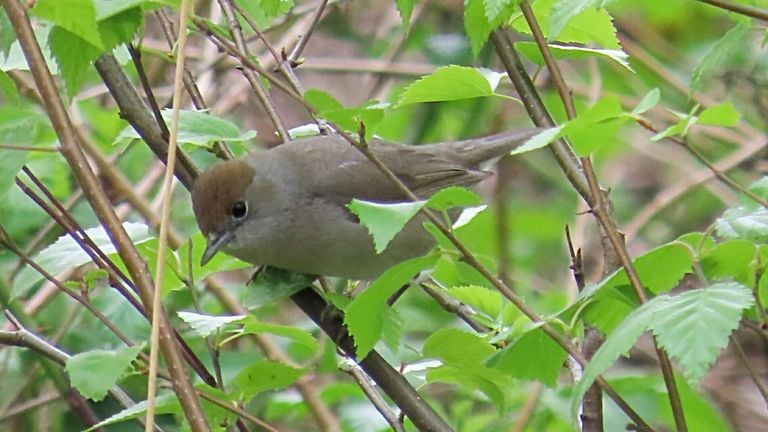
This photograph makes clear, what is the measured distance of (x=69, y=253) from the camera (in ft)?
7.39

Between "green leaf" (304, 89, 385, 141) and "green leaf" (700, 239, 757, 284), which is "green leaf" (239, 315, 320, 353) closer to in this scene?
"green leaf" (304, 89, 385, 141)

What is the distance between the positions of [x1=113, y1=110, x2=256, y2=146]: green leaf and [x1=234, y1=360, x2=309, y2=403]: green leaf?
17.6 inches

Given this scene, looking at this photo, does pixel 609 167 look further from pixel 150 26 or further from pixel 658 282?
pixel 658 282

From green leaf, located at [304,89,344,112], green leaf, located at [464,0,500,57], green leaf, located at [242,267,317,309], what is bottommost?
green leaf, located at [242,267,317,309]

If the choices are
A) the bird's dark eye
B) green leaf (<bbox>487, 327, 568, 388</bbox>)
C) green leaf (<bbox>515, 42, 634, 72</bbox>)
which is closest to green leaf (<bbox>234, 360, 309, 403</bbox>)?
green leaf (<bbox>487, 327, 568, 388</bbox>)

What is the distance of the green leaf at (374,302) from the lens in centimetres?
167

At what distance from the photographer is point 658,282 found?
1722 millimetres

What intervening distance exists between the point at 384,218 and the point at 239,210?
1.69 metres

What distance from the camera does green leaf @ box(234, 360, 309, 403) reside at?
2.03m

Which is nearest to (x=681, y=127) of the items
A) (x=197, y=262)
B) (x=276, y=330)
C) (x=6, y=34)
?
(x=276, y=330)

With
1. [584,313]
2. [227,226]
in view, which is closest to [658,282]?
[584,313]

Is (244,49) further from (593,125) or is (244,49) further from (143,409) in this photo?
(593,125)

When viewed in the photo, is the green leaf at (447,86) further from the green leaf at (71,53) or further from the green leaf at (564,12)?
the green leaf at (71,53)

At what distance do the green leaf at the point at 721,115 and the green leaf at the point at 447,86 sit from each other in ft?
1.37
